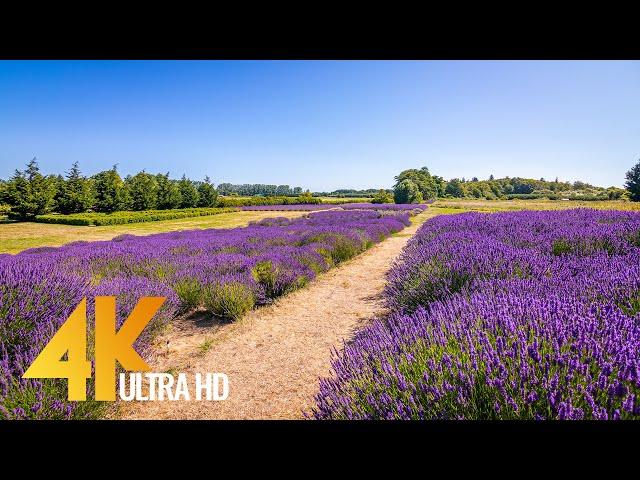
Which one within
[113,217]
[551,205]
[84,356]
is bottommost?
[84,356]

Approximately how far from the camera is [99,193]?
2259 cm

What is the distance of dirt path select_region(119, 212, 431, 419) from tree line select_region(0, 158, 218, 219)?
3573 millimetres

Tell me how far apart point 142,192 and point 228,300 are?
30.0 m

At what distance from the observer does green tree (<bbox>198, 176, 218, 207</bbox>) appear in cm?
3975

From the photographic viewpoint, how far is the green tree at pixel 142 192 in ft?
94.1

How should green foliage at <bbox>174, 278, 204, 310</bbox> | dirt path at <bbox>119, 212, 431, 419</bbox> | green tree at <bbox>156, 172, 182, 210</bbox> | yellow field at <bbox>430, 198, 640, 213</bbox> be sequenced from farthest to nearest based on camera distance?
green tree at <bbox>156, 172, 182, 210</bbox> → yellow field at <bbox>430, 198, 640, 213</bbox> → green foliage at <bbox>174, 278, 204, 310</bbox> → dirt path at <bbox>119, 212, 431, 419</bbox>

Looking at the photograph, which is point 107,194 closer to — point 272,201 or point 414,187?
point 272,201

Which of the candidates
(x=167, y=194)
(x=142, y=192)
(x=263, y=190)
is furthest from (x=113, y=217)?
(x=263, y=190)

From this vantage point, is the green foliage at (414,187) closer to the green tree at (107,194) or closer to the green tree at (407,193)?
the green tree at (407,193)

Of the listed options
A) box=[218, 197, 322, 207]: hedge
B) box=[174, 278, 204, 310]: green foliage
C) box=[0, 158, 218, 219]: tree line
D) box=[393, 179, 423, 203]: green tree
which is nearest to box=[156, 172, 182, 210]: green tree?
box=[0, 158, 218, 219]: tree line

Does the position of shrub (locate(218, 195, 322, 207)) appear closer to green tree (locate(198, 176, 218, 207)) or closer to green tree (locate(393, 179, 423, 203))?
green tree (locate(198, 176, 218, 207))
